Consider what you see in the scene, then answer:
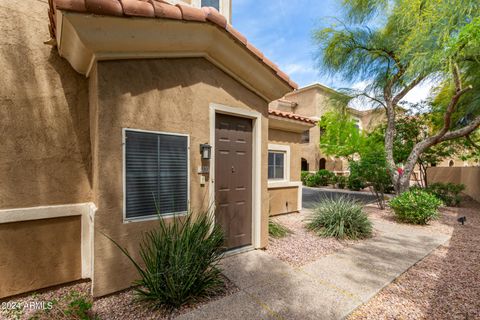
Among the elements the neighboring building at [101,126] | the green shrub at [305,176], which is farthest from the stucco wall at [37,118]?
the green shrub at [305,176]

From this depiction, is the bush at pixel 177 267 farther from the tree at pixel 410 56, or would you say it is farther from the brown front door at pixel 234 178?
the tree at pixel 410 56

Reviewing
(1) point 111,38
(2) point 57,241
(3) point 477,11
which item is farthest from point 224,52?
(3) point 477,11

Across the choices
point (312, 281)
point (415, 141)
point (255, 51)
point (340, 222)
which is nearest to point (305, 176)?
point (415, 141)

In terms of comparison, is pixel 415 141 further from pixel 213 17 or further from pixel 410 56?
pixel 213 17

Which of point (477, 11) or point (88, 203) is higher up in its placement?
point (477, 11)

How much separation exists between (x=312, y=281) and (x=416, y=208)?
19.2 ft

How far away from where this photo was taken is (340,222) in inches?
239

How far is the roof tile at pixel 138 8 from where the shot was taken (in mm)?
2796

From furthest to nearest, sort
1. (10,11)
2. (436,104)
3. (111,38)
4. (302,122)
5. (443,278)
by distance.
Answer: (436,104) → (302,122) → (443,278) → (10,11) → (111,38)

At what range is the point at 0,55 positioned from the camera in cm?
315

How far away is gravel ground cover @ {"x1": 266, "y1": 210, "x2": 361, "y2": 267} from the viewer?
4574 mm

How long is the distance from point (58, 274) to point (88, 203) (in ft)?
3.84

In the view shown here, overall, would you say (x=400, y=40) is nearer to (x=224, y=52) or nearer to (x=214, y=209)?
(x=224, y=52)

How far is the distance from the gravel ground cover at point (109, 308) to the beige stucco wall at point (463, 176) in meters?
16.6
